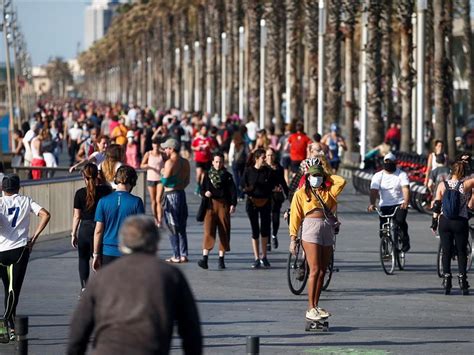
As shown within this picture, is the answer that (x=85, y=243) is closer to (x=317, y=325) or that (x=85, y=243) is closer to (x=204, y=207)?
(x=317, y=325)

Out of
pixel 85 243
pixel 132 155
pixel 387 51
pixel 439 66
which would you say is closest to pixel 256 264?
pixel 85 243

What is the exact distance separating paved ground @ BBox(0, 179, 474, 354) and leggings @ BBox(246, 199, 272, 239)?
520 mm

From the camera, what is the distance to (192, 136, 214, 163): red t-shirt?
99.8ft

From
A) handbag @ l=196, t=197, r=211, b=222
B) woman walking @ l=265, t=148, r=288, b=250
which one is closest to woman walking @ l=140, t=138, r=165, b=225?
woman walking @ l=265, t=148, r=288, b=250

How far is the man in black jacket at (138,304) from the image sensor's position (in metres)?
7.26

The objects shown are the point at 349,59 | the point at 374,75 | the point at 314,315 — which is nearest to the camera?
the point at 314,315

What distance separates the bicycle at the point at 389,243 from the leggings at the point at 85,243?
15.7 ft

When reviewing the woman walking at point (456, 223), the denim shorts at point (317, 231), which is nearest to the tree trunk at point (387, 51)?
the woman walking at point (456, 223)

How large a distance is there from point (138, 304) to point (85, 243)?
7.83m

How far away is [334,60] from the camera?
1822 inches

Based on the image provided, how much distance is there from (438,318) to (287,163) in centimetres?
1887

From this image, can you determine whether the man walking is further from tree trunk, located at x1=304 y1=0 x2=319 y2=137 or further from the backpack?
tree trunk, located at x1=304 y1=0 x2=319 y2=137

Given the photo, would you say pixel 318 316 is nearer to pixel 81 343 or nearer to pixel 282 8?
pixel 81 343

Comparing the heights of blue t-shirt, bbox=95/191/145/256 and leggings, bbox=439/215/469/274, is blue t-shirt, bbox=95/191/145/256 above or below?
above
